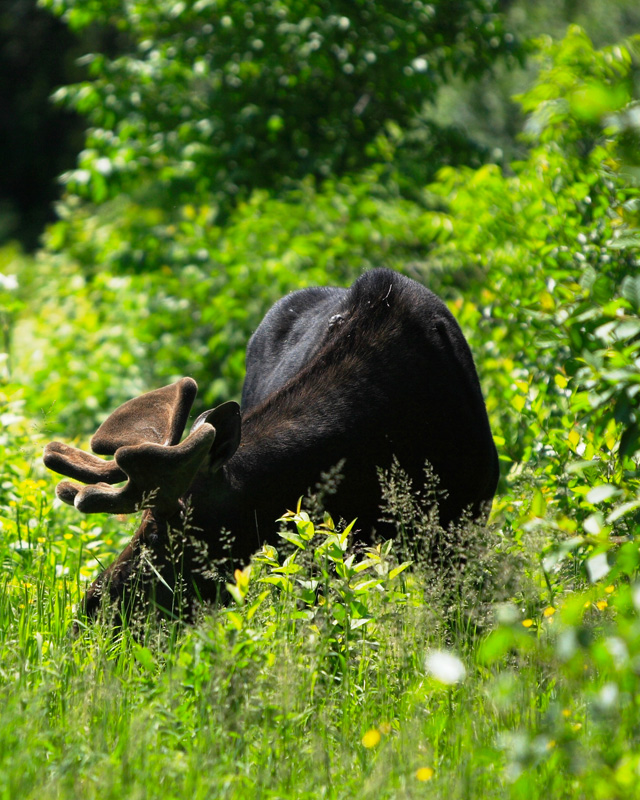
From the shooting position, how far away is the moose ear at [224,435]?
13.0ft

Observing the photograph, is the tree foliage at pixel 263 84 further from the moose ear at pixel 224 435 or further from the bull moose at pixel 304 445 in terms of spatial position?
the moose ear at pixel 224 435

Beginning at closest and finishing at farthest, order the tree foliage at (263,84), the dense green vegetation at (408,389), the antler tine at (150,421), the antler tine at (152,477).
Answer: the dense green vegetation at (408,389)
the antler tine at (152,477)
the antler tine at (150,421)
the tree foliage at (263,84)

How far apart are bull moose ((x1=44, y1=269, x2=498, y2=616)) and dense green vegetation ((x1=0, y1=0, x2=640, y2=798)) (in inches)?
8.6

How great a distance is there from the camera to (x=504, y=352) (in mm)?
6613

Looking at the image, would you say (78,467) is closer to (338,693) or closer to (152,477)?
(152,477)

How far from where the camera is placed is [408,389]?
4.50 meters

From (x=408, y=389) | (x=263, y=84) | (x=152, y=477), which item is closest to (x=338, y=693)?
(x=152, y=477)

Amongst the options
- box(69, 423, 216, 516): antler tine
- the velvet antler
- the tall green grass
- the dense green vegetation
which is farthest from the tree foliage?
the tall green grass

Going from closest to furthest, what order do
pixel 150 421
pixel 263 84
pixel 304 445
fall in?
1. pixel 304 445
2. pixel 150 421
3. pixel 263 84

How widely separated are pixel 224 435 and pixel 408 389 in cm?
96

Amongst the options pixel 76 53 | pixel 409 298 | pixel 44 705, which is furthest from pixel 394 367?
pixel 76 53

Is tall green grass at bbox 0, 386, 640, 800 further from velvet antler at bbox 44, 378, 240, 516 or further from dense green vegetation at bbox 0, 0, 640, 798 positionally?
velvet antler at bbox 44, 378, 240, 516

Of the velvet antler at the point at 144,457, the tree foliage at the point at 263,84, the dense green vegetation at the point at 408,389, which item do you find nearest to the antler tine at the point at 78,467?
the velvet antler at the point at 144,457

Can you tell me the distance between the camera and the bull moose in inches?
153
